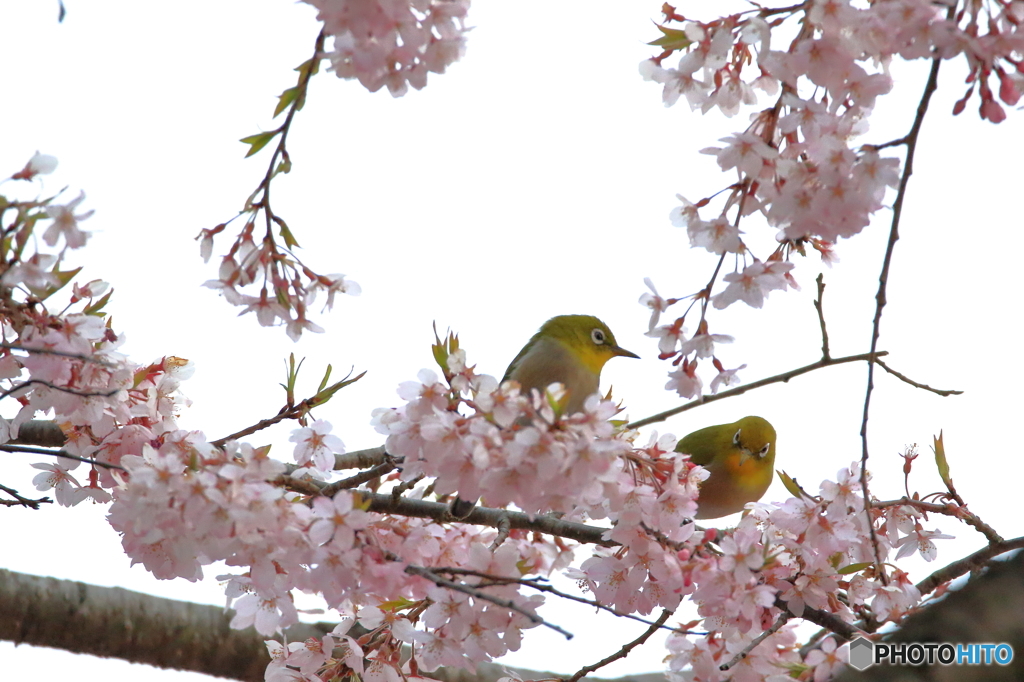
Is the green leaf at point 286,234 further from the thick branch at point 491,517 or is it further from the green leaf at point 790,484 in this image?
the green leaf at point 790,484

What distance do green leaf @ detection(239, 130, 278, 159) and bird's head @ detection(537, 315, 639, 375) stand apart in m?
2.07

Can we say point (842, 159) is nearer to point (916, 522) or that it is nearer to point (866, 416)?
point (866, 416)

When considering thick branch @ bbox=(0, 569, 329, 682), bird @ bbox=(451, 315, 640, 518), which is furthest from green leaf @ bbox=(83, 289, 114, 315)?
bird @ bbox=(451, 315, 640, 518)

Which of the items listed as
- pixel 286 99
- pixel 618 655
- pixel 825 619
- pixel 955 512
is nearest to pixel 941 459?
pixel 955 512

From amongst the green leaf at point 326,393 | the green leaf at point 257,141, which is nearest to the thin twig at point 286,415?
the green leaf at point 326,393

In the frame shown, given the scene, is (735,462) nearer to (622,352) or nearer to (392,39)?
(622,352)

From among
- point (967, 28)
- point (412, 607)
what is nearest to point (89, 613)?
point (412, 607)

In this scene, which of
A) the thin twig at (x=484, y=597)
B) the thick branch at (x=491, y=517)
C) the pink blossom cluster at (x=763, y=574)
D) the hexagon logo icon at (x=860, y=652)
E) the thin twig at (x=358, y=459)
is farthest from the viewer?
the thin twig at (x=358, y=459)

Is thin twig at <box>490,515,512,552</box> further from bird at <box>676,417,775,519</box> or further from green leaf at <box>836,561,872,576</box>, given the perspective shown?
bird at <box>676,417,775,519</box>

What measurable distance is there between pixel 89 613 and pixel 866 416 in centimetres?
275

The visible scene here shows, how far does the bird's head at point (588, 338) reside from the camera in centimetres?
399

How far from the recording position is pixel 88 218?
1878 mm

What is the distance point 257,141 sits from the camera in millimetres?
2088

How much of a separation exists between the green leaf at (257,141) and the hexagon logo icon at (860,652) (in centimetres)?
176
